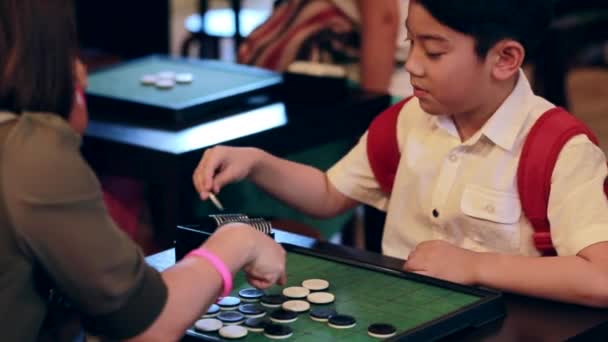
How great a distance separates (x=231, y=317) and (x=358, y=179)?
0.57 meters

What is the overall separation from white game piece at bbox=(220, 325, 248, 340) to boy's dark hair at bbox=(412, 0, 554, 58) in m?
0.54

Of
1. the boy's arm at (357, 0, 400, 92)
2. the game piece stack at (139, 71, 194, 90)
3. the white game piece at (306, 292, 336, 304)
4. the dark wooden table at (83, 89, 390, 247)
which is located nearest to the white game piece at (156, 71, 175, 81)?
the game piece stack at (139, 71, 194, 90)

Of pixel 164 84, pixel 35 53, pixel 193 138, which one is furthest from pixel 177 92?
pixel 35 53

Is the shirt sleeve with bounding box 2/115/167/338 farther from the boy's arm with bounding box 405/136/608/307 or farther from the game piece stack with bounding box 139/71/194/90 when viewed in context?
the game piece stack with bounding box 139/71/194/90

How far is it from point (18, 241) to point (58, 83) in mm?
168

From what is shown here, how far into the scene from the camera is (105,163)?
91.4 inches

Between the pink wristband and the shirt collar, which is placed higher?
the shirt collar

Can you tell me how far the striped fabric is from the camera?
9.35 feet

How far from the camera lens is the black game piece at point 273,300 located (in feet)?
4.63

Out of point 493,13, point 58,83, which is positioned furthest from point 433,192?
point 58,83

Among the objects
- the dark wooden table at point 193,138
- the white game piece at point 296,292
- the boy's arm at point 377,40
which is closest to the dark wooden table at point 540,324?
the white game piece at point 296,292

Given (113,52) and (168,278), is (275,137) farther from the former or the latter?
(113,52)

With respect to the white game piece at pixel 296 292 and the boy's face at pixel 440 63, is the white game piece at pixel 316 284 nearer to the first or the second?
the white game piece at pixel 296 292

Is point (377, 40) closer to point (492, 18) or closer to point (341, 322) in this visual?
point (492, 18)
